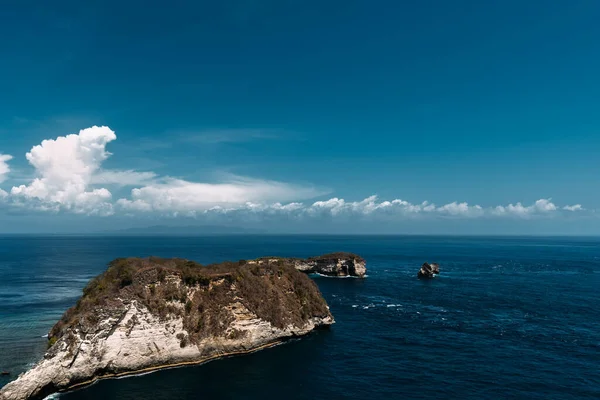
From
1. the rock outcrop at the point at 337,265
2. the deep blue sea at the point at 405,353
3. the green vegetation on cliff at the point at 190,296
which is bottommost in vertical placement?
the deep blue sea at the point at 405,353

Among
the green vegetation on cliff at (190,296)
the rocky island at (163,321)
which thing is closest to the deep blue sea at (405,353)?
the rocky island at (163,321)

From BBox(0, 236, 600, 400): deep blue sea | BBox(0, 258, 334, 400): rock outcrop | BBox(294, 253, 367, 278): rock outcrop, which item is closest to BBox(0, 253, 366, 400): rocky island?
BBox(0, 258, 334, 400): rock outcrop

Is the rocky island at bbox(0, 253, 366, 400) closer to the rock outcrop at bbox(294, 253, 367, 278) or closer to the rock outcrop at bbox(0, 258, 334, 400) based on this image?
the rock outcrop at bbox(0, 258, 334, 400)

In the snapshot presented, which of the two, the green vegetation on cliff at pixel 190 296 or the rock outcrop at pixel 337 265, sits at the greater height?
the green vegetation on cliff at pixel 190 296

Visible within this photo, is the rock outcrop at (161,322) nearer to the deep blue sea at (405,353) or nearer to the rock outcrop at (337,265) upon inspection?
the deep blue sea at (405,353)

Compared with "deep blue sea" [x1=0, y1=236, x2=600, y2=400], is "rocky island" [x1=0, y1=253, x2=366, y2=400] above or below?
above

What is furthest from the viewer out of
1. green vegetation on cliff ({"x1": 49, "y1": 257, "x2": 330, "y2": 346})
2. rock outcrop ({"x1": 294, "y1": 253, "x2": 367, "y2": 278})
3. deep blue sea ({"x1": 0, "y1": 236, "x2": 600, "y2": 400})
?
rock outcrop ({"x1": 294, "y1": 253, "x2": 367, "y2": 278})

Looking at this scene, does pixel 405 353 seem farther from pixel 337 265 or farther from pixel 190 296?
pixel 337 265

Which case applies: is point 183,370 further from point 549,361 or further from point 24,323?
point 549,361
